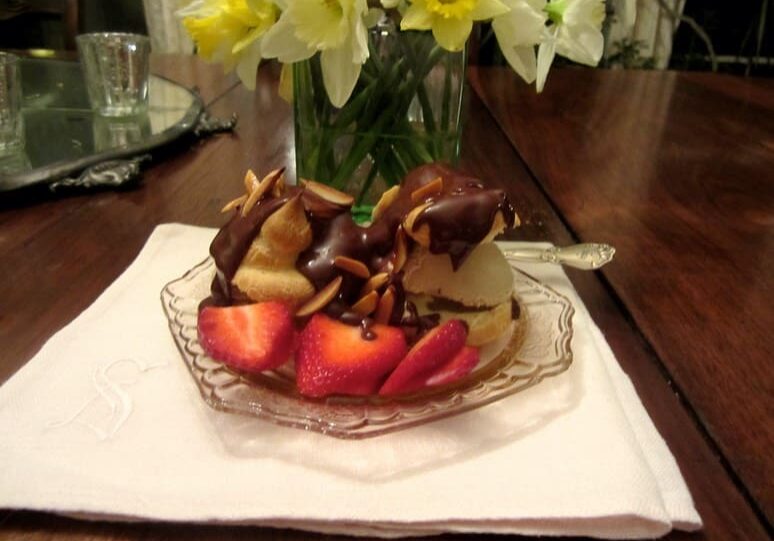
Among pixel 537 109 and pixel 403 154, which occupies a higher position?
pixel 403 154

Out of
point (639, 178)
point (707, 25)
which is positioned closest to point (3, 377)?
point (639, 178)

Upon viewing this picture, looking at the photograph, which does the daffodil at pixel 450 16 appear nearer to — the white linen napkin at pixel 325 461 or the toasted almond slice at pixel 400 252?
the toasted almond slice at pixel 400 252

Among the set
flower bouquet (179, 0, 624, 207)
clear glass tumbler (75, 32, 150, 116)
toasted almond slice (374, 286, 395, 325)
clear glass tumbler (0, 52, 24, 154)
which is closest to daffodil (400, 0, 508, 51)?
flower bouquet (179, 0, 624, 207)

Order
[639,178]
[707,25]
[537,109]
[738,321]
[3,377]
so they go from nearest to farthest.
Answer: [3,377]
[738,321]
[639,178]
[537,109]
[707,25]

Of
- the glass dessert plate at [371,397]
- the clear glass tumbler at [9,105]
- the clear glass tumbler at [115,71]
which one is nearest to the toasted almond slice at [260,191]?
the glass dessert plate at [371,397]

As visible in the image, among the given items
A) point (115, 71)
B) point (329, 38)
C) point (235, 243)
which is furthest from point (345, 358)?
point (115, 71)

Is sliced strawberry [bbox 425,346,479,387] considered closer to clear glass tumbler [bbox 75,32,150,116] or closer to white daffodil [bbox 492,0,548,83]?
white daffodil [bbox 492,0,548,83]

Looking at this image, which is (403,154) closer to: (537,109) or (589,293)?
(589,293)
